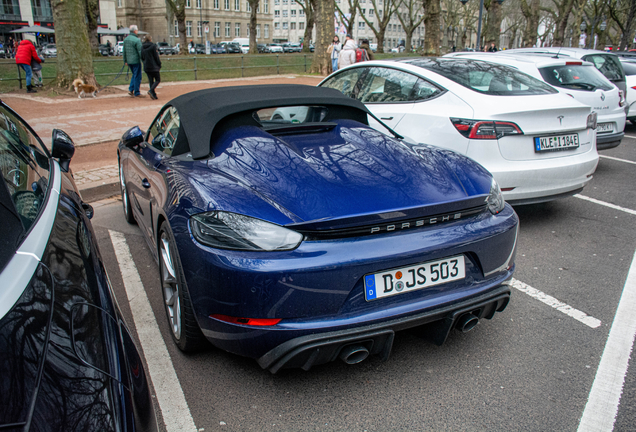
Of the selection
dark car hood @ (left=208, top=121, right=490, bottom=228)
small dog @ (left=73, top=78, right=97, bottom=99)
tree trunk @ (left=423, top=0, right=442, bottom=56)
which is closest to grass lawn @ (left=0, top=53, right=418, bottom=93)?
small dog @ (left=73, top=78, right=97, bottom=99)

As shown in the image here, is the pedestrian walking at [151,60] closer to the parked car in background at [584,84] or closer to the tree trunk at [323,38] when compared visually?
the tree trunk at [323,38]

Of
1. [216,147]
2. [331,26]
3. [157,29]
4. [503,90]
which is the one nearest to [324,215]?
[216,147]

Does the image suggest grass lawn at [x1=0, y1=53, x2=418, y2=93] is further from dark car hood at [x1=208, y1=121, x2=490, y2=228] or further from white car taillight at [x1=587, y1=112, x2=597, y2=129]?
white car taillight at [x1=587, y1=112, x2=597, y2=129]

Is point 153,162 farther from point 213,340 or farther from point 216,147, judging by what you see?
point 213,340

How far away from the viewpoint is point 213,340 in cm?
245

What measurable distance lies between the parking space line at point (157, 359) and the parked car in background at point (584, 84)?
5441 mm

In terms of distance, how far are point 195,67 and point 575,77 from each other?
1730cm

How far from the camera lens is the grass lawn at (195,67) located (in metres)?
16.7

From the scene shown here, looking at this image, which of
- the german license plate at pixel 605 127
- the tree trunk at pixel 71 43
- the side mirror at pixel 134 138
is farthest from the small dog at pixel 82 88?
the german license plate at pixel 605 127

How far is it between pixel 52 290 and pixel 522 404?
2102 mm

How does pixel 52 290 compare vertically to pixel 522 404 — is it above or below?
above

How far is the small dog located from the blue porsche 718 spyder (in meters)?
13.0

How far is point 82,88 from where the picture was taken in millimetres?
14367

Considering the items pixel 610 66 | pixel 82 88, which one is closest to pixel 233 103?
pixel 610 66
